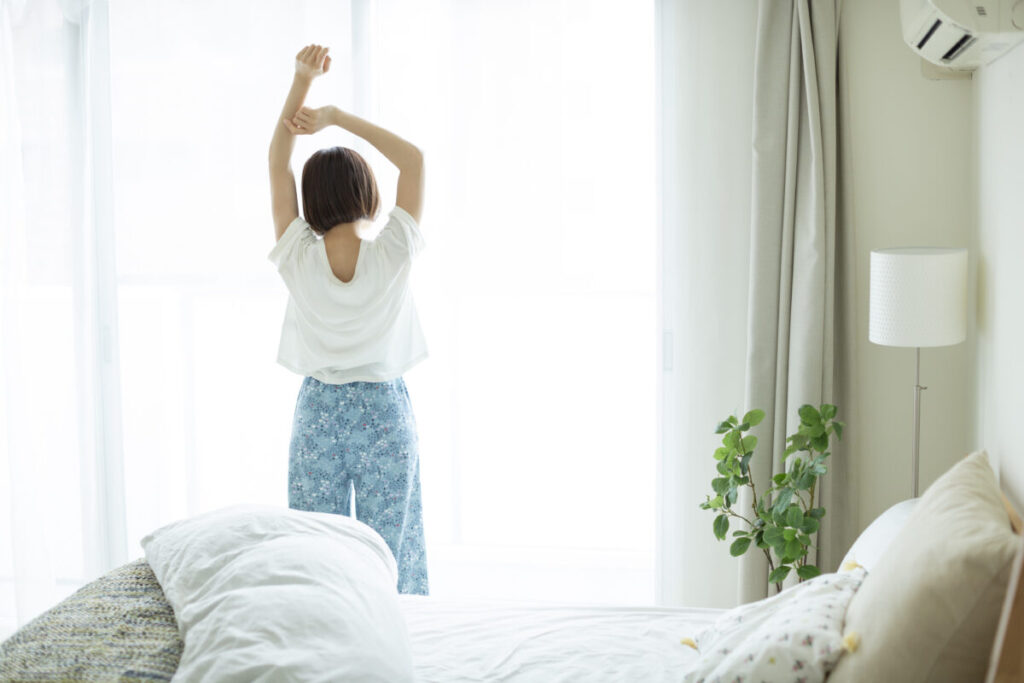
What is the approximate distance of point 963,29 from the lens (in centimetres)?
199

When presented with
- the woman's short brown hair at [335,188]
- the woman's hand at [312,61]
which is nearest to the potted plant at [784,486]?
the woman's short brown hair at [335,188]

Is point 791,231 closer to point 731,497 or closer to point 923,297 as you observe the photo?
point 923,297

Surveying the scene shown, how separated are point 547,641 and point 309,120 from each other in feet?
5.14

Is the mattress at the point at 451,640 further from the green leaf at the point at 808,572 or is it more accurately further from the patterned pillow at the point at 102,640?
the green leaf at the point at 808,572

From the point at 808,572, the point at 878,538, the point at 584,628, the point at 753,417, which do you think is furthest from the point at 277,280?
the point at 878,538

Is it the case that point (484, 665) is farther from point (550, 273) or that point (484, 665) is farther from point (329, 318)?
point (550, 273)

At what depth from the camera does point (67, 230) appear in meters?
3.17

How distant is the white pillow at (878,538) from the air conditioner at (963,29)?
0.99 meters

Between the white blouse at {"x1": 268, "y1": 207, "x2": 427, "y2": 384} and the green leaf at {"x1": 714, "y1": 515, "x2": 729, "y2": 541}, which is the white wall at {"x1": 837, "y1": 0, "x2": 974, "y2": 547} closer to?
the green leaf at {"x1": 714, "y1": 515, "x2": 729, "y2": 541}

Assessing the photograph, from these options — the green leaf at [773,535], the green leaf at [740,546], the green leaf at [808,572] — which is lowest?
the green leaf at [808,572]

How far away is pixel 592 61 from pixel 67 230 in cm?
185

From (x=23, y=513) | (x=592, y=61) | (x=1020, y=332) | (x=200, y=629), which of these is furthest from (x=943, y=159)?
(x=23, y=513)

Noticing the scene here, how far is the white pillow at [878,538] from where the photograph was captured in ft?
5.62

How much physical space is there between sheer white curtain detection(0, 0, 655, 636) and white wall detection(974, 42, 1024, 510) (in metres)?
0.97
